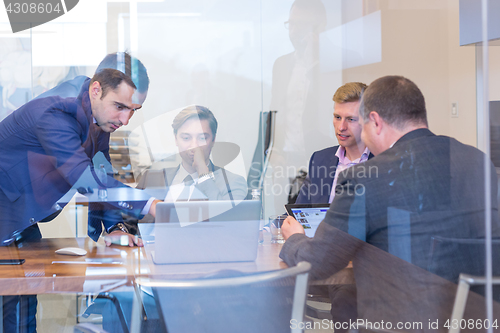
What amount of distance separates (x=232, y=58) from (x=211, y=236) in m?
1.06

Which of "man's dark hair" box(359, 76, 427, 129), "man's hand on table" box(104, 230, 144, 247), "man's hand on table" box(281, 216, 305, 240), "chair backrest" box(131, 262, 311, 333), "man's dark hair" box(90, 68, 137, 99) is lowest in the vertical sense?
"chair backrest" box(131, 262, 311, 333)

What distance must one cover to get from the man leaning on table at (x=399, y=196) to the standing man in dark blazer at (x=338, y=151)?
297mm

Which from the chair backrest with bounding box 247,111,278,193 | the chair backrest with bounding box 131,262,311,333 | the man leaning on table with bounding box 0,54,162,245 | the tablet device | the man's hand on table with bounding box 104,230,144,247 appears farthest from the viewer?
the chair backrest with bounding box 247,111,278,193

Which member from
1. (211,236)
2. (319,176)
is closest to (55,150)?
(211,236)

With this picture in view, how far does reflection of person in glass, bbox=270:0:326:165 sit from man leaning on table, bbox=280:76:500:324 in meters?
0.92

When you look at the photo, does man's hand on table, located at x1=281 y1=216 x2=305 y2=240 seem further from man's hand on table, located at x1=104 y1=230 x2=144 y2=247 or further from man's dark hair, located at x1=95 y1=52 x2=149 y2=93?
man's dark hair, located at x1=95 y1=52 x2=149 y2=93

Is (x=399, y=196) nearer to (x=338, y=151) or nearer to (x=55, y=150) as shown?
(x=338, y=151)

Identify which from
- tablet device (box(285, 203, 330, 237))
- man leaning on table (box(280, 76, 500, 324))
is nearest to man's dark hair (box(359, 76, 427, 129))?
man leaning on table (box(280, 76, 500, 324))

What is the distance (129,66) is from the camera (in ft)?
6.18

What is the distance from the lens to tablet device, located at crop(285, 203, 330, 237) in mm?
1450

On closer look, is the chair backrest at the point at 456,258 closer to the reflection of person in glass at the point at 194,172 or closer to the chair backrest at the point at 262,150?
the reflection of person in glass at the point at 194,172

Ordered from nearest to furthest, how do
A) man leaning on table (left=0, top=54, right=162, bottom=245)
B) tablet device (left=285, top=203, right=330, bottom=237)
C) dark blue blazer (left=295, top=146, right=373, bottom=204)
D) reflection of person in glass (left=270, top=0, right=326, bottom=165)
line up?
tablet device (left=285, top=203, right=330, bottom=237), man leaning on table (left=0, top=54, right=162, bottom=245), dark blue blazer (left=295, top=146, right=373, bottom=204), reflection of person in glass (left=270, top=0, right=326, bottom=165)

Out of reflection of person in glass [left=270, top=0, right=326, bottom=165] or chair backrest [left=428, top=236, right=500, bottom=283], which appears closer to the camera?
chair backrest [left=428, top=236, right=500, bottom=283]

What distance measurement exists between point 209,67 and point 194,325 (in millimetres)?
1230
